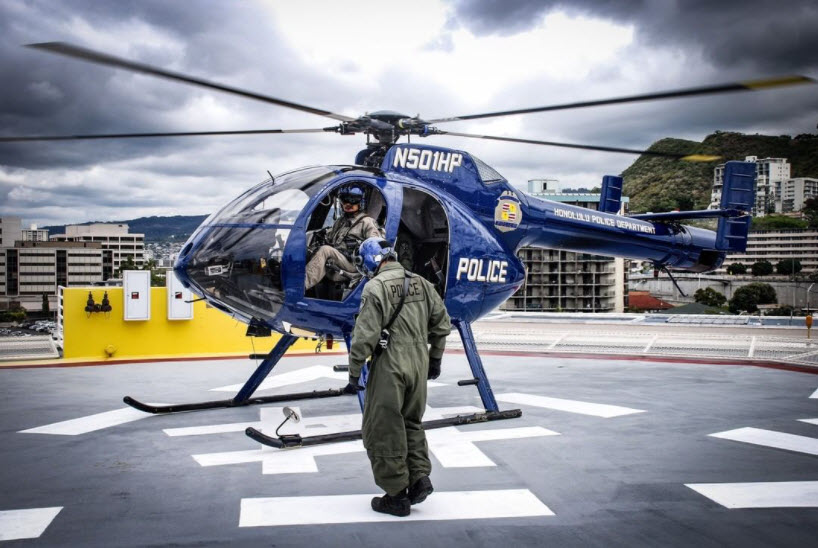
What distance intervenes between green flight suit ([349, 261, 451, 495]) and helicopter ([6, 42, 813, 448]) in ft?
5.38

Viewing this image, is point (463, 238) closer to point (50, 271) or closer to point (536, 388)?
point (536, 388)

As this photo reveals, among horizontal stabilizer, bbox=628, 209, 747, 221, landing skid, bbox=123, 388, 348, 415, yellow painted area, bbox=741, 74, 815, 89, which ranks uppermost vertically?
yellow painted area, bbox=741, 74, 815, 89

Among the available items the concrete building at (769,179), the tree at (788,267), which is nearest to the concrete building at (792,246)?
the tree at (788,267)

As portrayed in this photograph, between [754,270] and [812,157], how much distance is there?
24053 millimetres

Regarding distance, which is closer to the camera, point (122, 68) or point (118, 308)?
point (122, 68)

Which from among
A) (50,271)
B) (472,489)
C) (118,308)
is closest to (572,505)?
(472,489)

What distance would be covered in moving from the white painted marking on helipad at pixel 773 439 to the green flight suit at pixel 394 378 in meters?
3.91

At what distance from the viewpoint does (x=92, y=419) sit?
290 inches

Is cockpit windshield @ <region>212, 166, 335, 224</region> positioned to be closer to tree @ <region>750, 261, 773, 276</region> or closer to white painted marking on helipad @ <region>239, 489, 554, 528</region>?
white painted marking on helipad @ <region>239, 489, 554, 528</region>

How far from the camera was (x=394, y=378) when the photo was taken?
14.0 ft

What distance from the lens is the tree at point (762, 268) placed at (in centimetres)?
10466

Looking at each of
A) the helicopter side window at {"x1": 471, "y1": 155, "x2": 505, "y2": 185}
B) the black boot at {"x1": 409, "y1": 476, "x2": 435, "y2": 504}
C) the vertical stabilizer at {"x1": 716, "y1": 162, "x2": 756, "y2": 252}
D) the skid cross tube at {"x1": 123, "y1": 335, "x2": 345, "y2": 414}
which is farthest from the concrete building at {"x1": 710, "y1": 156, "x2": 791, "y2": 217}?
the black boot at {"x1": 409, "y1": 476, "x2": 435, "y2": 504}

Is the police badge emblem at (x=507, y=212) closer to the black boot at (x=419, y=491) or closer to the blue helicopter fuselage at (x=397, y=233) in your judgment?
the blue helicopter fuselage at (x=397, y=233)

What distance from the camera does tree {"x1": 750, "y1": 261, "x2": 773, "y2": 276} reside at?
105 meters
